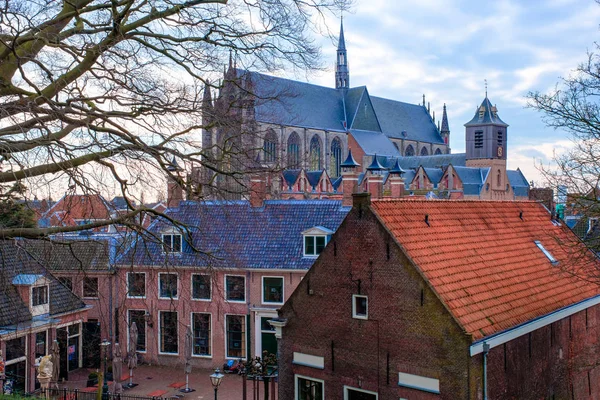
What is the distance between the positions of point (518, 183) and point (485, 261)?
64.8 metres

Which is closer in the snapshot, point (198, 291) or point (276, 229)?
point (198, 291)

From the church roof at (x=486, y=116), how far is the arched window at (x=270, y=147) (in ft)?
218

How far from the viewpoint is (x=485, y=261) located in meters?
13.4

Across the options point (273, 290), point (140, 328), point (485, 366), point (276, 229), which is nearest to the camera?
point (485, 366)

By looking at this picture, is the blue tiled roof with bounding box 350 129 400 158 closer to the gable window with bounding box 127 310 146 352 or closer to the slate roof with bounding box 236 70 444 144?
the slate roof with bounding box 236 70 444 144

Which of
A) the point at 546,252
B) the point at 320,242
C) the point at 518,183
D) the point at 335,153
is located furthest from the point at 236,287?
the point at 518,183

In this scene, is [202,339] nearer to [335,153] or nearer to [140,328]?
[140,328]

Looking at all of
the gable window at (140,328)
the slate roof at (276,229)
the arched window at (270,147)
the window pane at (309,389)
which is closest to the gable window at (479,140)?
the slate roof at (276,229)

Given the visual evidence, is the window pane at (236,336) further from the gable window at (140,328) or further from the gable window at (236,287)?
the gable window at (140,328)

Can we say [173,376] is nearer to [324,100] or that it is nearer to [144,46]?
A: [144,46]

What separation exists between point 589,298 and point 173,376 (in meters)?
13.7

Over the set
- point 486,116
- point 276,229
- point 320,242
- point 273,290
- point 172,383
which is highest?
point 486,116

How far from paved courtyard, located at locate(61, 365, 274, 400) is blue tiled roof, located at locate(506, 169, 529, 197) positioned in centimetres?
5846

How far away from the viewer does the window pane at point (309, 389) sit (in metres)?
Result: 13.1
